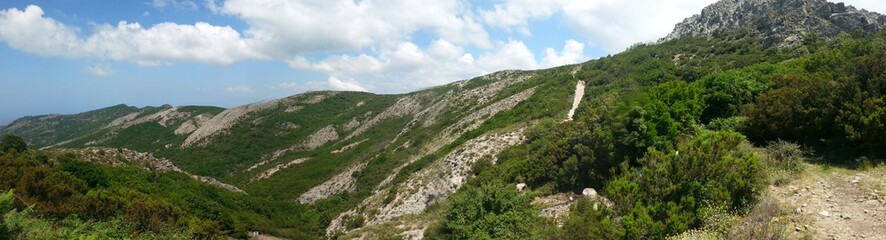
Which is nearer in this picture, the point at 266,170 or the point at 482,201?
the point at 482,201

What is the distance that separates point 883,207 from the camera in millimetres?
10633

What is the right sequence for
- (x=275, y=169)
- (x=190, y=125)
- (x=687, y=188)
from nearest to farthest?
1. (x=687, y=188)
2. (x=275, y=169)
3. (x=190, y=125)

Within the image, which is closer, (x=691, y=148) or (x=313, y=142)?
(x=691, y=148)

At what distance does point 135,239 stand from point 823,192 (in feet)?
79.0

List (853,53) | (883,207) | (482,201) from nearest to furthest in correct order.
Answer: (883,207)
(482,201)
(853,53)

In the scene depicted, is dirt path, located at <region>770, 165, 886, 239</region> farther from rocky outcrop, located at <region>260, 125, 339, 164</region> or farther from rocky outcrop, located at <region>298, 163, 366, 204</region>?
rocky outcrop, located at <region>260, 125, 339, 164</region>

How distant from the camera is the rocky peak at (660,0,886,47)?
51.1 m

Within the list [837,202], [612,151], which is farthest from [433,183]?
[837,202]

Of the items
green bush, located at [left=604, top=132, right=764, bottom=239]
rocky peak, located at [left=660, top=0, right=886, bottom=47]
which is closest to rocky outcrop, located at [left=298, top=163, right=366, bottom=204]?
green bush, located at [left=604, top=132, right=764, bottom=239]

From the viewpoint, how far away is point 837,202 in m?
11.4

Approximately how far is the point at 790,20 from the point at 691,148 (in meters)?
59.8

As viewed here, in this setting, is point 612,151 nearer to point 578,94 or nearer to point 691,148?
point 691,148

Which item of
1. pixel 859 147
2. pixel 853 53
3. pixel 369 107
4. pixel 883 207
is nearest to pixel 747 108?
pixel 859 147

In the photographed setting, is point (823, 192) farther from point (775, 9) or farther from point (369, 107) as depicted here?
point (369, 107)
